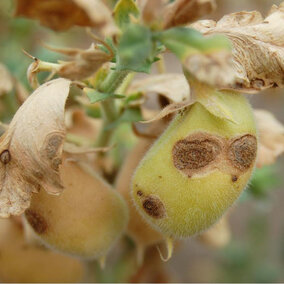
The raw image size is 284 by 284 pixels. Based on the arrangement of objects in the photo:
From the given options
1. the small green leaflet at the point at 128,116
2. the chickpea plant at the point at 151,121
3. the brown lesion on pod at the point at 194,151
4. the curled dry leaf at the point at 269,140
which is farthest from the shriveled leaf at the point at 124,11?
the curled dry leaf at the point at 269,140

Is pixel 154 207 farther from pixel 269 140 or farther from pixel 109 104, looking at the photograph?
pixel 269 140

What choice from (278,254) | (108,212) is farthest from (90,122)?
(278,254)

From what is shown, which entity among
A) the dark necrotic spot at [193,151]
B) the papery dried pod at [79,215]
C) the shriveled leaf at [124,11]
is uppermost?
the shriveled leaf at [124,11]

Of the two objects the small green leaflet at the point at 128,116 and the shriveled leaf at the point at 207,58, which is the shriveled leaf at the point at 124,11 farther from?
the small green leaflet at the point at 128,116

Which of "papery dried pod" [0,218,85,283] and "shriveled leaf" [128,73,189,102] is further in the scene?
"papery dried pod" [0,218,85,283]

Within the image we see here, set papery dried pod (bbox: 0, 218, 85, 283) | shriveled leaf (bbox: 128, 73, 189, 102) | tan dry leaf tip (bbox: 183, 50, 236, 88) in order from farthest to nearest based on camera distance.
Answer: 1. papery dried pod (bbox: 0, 218, 85, 283)
2. shriveled leaf (bbox: 128, 73, 189, 102)
3. tan dry leaf tip (bbox: 183, 50, 236, 88)

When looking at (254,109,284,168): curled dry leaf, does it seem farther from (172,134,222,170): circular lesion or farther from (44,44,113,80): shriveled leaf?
(44,44,113,80): shriveled leaf

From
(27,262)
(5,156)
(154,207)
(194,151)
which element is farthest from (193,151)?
(27,262)

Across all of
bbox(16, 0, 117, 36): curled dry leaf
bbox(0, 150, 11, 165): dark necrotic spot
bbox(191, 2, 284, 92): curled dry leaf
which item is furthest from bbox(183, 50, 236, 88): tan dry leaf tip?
bbox(0, 150, 11, 165): dark necrotic spot
